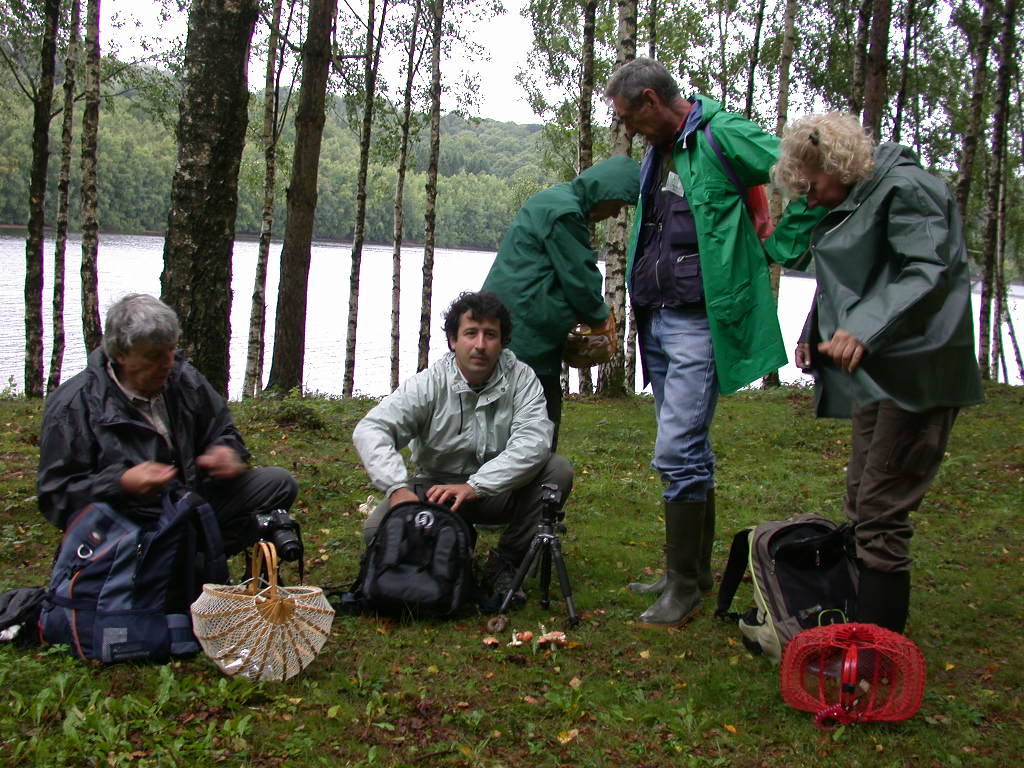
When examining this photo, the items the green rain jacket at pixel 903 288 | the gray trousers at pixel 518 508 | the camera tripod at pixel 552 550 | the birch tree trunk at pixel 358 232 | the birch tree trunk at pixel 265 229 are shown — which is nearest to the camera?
the green rain jacket at pixel 903 288

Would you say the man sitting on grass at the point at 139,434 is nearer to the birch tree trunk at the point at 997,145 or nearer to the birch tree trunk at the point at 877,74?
the birch tree trunk at the point at 877,74

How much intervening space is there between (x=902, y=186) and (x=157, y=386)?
2.78 metres

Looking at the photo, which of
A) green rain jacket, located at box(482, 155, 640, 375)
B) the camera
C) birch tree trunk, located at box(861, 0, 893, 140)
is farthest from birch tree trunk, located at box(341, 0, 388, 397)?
the camera

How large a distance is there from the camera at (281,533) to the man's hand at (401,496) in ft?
1.51

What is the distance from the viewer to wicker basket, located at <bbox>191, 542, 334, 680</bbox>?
2906 mm

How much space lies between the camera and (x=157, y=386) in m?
3.35

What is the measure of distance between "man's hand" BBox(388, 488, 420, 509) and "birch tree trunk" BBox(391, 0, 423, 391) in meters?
14.8

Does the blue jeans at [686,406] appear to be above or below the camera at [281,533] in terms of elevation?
above

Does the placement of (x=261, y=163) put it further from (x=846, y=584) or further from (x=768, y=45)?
(x=846, y=584)

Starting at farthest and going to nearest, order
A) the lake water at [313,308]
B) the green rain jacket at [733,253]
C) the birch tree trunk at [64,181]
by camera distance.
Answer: the lake water at [313,308]
the birch tree trunk at [64,181]
the green rain jacket at [733,253]

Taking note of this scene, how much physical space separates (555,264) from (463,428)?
963 mm

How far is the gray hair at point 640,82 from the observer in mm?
3578

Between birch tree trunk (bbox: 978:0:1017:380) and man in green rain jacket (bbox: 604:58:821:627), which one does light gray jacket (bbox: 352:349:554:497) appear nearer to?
man in green rain jacket (bbox: 604:58:821:627)

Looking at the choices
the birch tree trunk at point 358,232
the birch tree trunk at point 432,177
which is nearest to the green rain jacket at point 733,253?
the birch tree trunk at point 358,232
